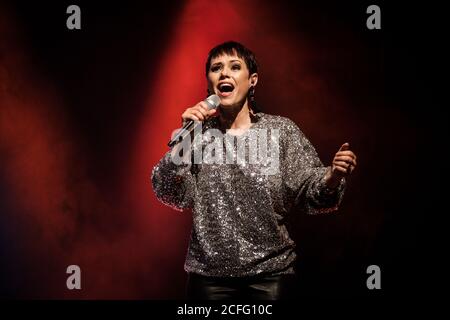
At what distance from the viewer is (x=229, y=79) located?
200cm

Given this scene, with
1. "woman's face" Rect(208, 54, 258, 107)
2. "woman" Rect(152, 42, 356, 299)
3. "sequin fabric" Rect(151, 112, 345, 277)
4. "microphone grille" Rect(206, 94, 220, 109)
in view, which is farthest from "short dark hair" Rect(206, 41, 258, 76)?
→ "sequin fabric" Rect(151, 112, 345, 277)

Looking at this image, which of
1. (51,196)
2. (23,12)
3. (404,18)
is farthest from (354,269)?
(23,12)

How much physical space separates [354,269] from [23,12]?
9.35 feet

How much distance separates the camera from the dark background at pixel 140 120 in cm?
263

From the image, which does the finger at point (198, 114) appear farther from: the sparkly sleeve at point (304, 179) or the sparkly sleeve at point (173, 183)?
the sparkly sleeve at point (304, 179)

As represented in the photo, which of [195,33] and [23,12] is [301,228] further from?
[23,12]

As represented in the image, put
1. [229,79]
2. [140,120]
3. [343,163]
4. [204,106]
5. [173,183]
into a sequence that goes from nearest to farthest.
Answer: [343,163]
[204,106]
[173,183]
[229,79]
[140,120]

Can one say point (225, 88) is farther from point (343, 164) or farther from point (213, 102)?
point (343, 164)

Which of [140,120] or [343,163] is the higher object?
[140,120]

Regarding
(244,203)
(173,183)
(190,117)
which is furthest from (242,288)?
(190,117)

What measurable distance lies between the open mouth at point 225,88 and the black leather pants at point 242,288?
87 centimetres

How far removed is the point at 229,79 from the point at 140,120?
3.53ft

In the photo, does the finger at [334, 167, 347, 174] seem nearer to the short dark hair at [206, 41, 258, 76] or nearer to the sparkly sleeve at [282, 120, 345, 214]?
the sparkly sleeve at [282, 120, 345, 214]

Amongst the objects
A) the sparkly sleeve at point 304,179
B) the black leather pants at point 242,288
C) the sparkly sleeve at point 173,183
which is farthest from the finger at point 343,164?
the sparkly sleeve at point 173,183
